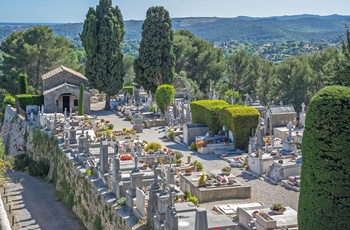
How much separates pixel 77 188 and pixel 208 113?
10225 mm

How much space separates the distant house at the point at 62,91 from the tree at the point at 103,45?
132 cm

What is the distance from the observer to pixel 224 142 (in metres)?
26.4

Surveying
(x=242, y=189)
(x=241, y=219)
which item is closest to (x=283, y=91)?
(x=242, y=189)

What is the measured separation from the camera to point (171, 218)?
496 inches

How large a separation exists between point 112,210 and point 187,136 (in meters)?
12.5

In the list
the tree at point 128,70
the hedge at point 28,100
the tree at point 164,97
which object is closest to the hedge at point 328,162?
the tree at point 164,97

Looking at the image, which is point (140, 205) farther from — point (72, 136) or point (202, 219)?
point (72, 136)

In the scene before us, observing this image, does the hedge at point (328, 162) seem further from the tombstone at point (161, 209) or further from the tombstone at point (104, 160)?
the tombstone at point (104, 160)

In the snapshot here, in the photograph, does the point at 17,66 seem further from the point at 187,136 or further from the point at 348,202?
the point at 348,202

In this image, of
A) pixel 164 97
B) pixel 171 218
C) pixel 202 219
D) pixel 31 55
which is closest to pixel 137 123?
pixel 164 97

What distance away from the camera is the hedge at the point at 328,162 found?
10781mm

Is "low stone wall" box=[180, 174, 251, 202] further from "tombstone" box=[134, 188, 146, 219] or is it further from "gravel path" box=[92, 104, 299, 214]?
"tombstone" box=[134, 188, 146, 219]

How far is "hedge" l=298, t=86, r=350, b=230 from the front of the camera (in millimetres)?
10781

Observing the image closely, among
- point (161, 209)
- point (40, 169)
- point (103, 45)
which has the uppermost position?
point (103, 45)
